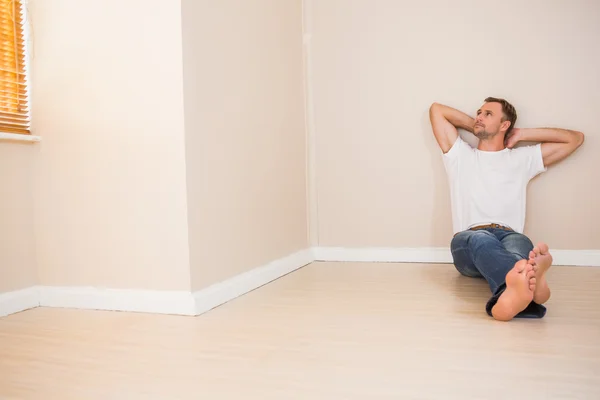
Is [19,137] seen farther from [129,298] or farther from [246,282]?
[246,282]

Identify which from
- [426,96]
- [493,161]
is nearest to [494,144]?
[493,161]

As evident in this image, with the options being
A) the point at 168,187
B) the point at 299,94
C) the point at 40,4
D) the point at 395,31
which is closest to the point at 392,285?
the point at 168,187

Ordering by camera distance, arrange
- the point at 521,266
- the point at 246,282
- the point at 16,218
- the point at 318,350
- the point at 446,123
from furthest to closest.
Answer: the point at 446,123
the point at 246,282
the point at 16,218
the point at 521,266
the point at 318,350

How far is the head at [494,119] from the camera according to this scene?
9.12 feet

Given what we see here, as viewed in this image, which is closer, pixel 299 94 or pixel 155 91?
pixel 155 91

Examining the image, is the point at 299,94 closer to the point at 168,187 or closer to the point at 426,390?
the point at 168,187

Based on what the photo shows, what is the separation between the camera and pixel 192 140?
6.86 ft

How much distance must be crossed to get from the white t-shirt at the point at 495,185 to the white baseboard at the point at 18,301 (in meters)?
2.22

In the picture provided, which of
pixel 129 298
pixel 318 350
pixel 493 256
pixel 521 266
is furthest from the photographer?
pixel 129 298

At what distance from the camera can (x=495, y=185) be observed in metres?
2.78

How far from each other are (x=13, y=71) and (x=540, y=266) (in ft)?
7.68

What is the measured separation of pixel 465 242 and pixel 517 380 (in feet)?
3.85

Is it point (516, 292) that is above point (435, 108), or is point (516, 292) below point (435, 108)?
below

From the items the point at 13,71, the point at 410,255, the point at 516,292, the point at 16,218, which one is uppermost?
the point at 13,71
